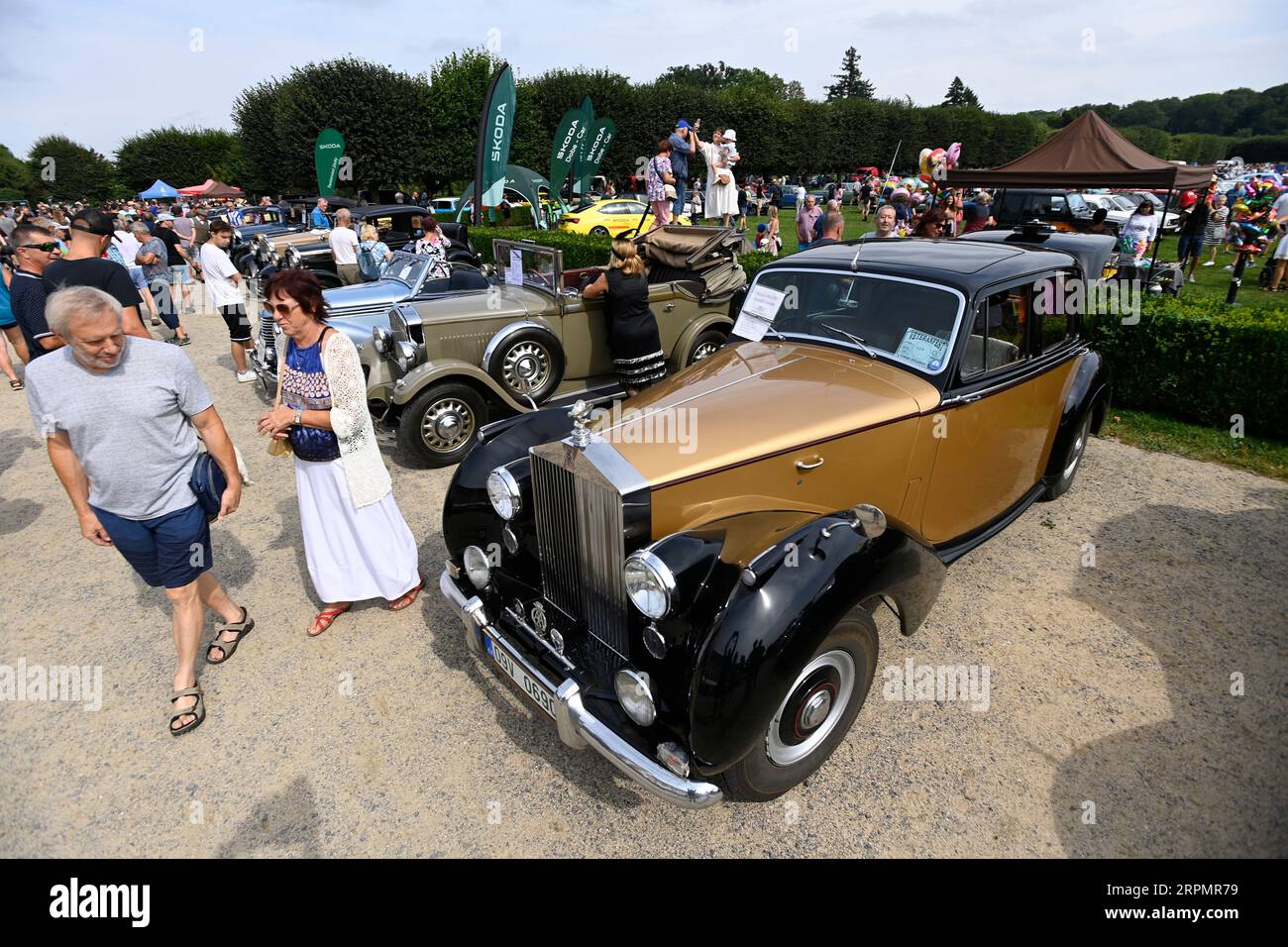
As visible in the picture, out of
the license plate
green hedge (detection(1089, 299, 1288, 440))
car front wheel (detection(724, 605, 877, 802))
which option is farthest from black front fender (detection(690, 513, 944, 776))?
green hedge (detection(1089, 299, 1288, 440))

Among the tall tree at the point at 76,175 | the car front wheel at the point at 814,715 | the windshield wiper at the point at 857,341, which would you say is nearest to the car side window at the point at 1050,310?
the windshield wiper at the point at 857,341

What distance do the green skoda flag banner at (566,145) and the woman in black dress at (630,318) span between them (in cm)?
1338

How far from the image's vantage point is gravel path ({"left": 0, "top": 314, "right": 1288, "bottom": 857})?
271cm

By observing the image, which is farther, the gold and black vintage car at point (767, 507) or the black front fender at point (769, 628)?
the gold and black vintage car at point (767, 507)

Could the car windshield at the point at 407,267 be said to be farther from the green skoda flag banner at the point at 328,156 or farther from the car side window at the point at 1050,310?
the green skoda flag banner at the point at 328,156

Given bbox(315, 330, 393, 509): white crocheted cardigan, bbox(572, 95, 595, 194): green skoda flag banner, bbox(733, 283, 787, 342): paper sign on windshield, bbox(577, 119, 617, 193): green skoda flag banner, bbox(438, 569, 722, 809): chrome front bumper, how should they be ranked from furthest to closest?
1. bbox(577, 119, 617, 193): green skoda flag banner
2. bbox(572, 95, 595, 194): green skoda flag banner
3. bbox(733, 283, 787, 342): paper sign on windshield
4. bbox(315, 330, 393, 509): white crocheted cardigan
5. bbox(438, 569, 722, 809): chrome front bumper

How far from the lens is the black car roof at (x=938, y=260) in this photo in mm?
3648

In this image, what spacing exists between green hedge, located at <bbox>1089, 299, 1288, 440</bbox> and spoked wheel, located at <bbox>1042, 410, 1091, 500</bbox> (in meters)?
1.94

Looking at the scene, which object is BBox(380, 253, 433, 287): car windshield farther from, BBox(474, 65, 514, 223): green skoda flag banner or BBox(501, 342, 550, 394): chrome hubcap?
BBox(474, 65, 514, 223): green skoda flag banner

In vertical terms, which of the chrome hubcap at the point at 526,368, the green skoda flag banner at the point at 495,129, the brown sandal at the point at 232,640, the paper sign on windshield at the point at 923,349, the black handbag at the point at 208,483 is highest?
the green skoda flag banner at the point at 495,129

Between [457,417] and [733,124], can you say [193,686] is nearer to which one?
[457,417]
